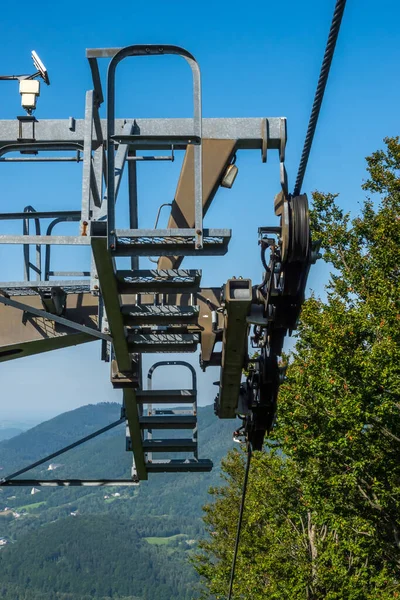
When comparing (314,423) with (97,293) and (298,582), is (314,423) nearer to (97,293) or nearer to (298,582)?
(298,582)

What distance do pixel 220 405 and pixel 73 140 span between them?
11.8 ft

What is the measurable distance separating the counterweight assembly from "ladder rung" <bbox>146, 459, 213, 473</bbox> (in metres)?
1.06

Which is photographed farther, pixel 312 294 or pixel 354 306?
pixel 312 294

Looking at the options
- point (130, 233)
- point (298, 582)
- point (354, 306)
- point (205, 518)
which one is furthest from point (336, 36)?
point (205, 518)

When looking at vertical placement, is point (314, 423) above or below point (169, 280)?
below

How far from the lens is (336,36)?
547 centimetres

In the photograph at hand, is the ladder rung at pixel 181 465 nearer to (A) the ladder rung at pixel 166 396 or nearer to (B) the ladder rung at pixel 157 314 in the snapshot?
(A) the ladder rung at pixel 166 396

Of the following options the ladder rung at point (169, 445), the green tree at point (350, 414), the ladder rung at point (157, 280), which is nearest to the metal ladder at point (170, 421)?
the ladder rung at point (169, 445)

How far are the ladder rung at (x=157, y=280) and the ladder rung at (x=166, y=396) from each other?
12.6 feet

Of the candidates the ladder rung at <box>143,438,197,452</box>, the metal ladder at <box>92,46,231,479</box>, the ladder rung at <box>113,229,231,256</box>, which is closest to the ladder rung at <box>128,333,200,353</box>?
the metal ladder at <box>92,46,231,479</box>

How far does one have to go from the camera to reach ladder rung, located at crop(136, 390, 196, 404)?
11.5m

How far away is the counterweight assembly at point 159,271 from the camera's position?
7016 millimetres

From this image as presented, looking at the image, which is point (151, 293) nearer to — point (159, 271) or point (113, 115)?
point (159, 271)

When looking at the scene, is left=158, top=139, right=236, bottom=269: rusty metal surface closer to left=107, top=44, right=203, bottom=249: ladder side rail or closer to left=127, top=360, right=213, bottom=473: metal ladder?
left=107, top=44, right=203, bottom=249: ladder side rail
